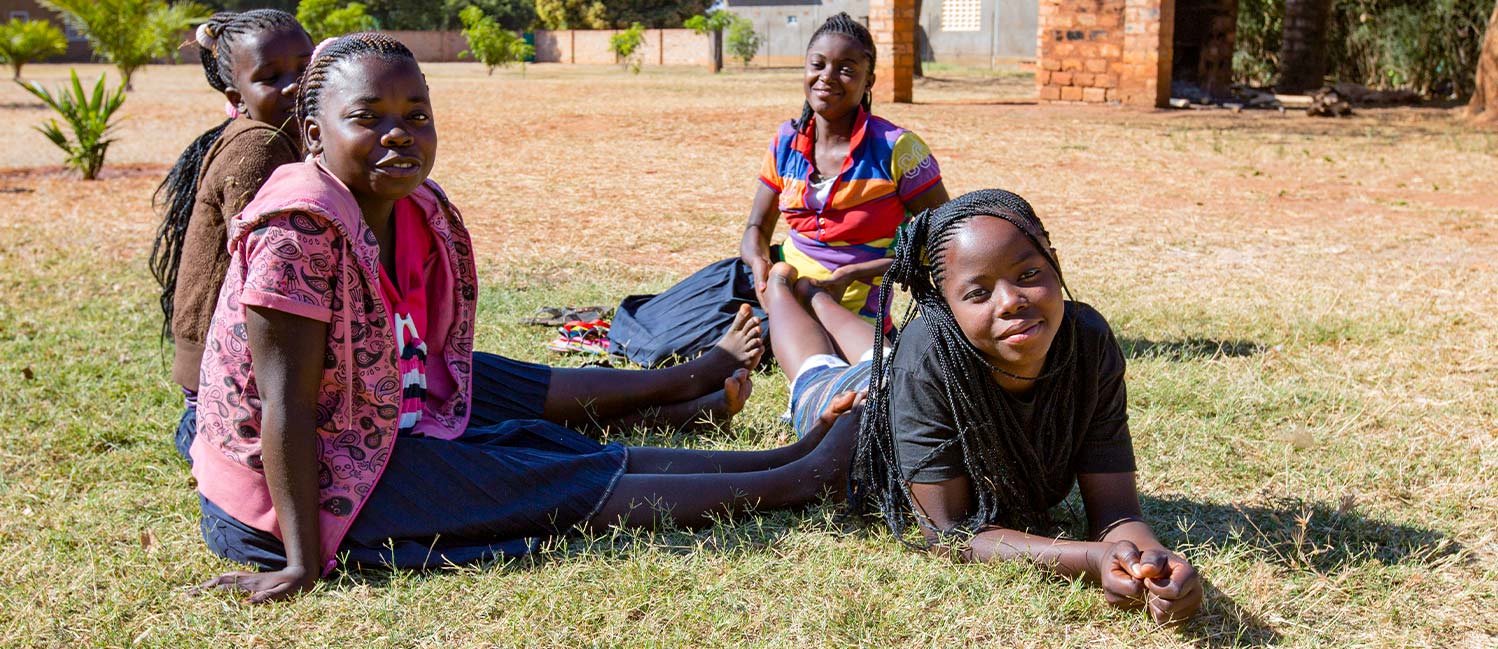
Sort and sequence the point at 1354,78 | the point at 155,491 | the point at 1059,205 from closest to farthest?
the point at 155,491, the point at 1059,205, the point at 1354,78

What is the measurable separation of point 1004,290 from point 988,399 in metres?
0.30

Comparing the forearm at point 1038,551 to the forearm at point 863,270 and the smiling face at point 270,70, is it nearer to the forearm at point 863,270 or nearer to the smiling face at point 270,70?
the forearm at point 863,270

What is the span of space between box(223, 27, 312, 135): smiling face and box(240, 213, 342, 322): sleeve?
1128 millimetres

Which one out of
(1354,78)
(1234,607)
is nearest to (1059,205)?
(1234,607)

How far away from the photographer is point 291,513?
277cm

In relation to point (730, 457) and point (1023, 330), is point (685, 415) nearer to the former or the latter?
point (730, 457)

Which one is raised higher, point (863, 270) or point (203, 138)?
point (203, 138)

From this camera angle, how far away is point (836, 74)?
4562mm

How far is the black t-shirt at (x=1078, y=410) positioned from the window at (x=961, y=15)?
3953 centimetres

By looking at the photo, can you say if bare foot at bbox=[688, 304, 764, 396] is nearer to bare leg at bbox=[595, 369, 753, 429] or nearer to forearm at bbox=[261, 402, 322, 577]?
bare leg at bbox=[595, 369, 753, 429]

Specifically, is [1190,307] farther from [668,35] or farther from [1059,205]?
[668,35]

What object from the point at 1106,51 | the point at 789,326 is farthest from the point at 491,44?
the point at 789,326

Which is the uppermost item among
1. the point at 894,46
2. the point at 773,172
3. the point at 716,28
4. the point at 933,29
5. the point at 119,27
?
the point at 933,29

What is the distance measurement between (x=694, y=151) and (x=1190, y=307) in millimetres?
7353
